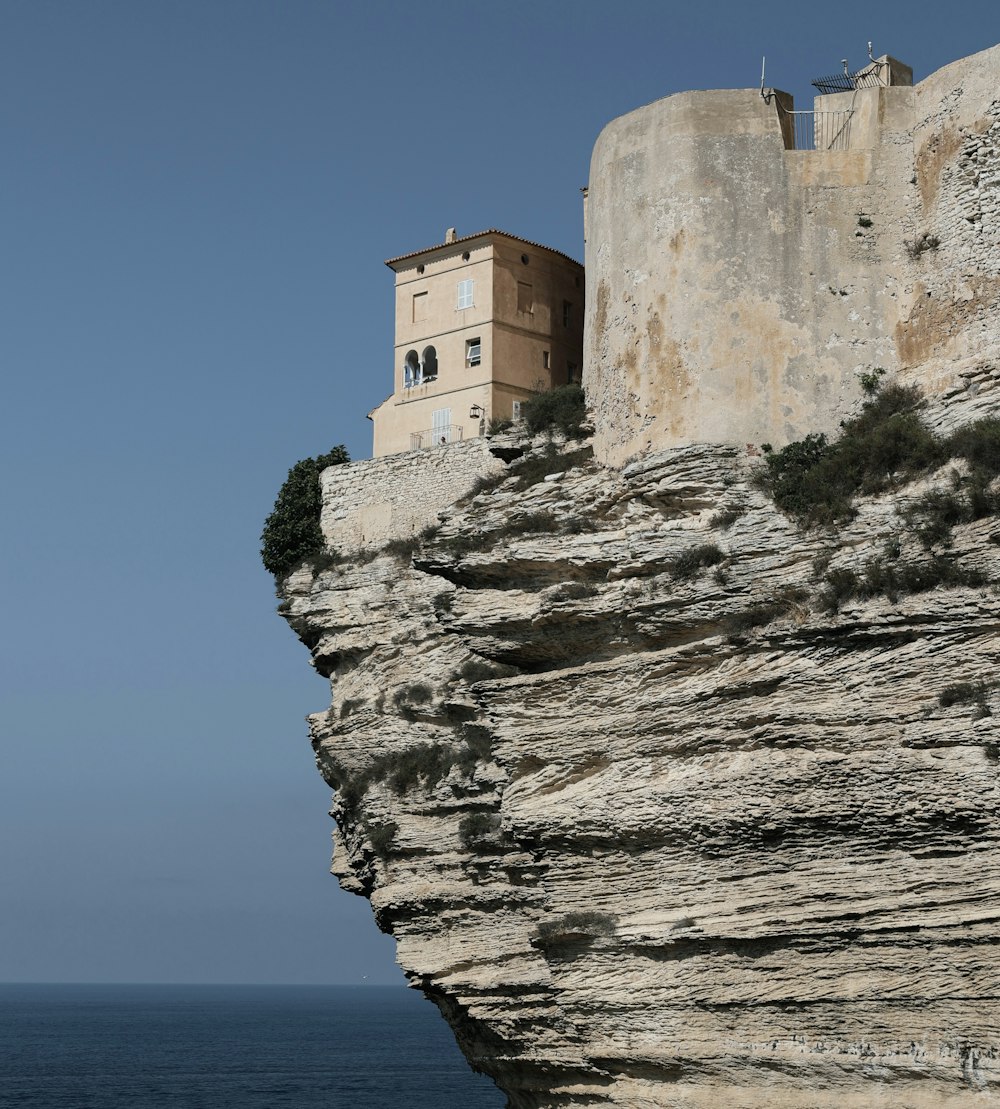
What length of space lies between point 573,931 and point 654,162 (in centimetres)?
1139

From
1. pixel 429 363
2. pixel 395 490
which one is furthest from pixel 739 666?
pixel 429 363

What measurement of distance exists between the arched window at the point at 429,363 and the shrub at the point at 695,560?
1322 centimetres

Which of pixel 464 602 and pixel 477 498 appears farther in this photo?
pixel 477 498

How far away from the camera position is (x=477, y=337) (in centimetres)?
3631

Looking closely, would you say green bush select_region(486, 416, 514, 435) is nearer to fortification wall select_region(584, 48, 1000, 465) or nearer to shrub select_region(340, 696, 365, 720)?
fortification wall select_region(584, 48, 1000, 465)

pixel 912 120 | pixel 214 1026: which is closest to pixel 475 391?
pixel 912 120

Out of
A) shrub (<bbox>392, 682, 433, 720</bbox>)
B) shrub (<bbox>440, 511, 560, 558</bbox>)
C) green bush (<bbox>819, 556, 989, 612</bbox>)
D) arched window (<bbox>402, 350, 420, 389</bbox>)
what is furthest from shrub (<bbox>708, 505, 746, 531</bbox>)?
arched window (<bbox>402, 350, 420, 389</bbox>)

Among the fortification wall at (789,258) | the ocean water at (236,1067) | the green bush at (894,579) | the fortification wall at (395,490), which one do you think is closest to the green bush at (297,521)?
the fortification wall at (395,490)

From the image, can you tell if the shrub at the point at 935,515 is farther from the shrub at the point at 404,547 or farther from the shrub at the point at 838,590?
the shrub at the point at 404,547

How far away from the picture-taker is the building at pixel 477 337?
118 ft

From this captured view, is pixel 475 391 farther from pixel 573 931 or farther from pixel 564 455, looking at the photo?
pixel 573 931

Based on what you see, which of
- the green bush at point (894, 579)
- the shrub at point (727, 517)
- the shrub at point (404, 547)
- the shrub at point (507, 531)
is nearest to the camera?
the green bush at point (894, 579)

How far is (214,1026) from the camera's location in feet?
444

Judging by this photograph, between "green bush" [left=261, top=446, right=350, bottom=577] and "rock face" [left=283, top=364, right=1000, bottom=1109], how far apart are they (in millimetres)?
7340
